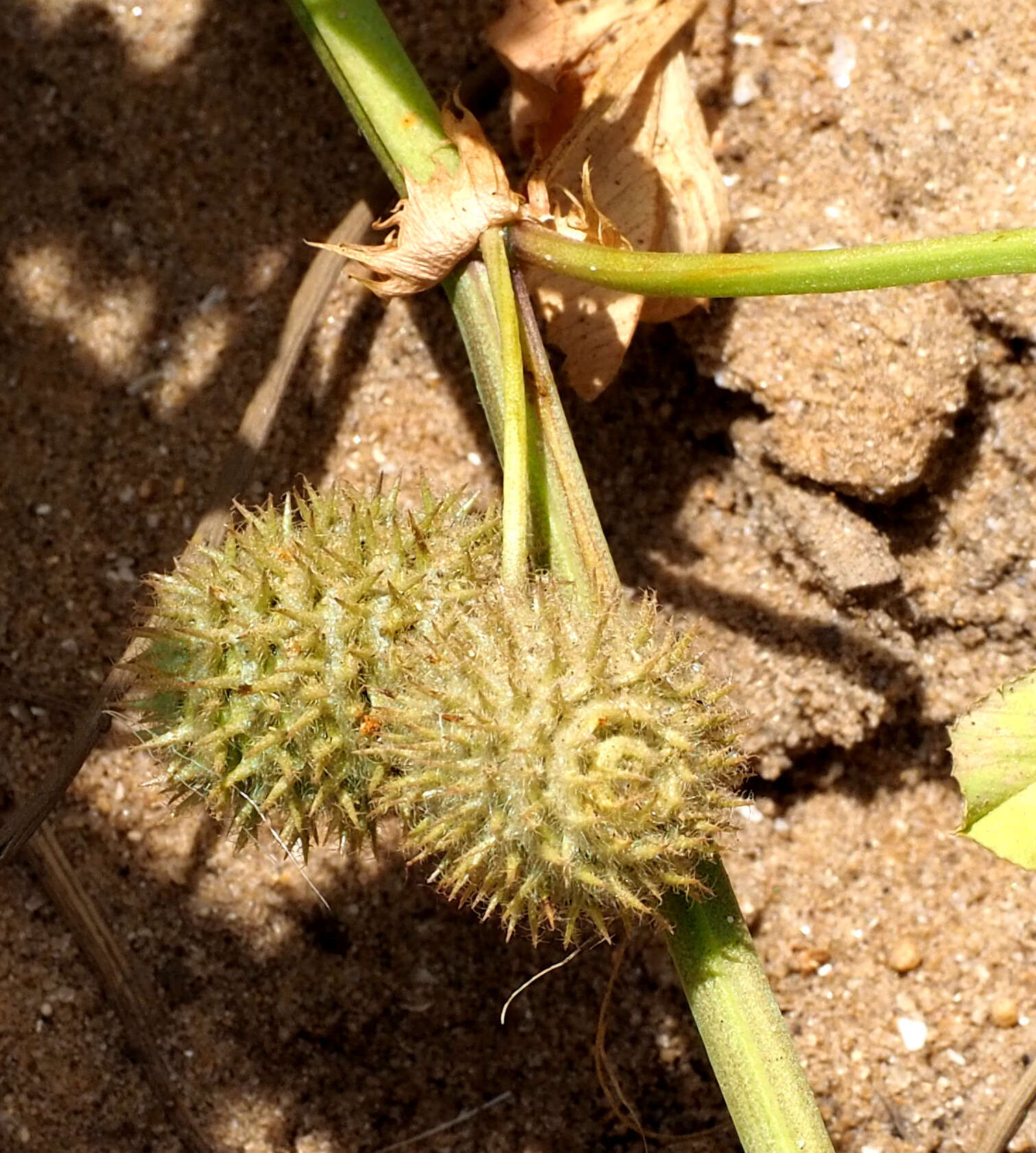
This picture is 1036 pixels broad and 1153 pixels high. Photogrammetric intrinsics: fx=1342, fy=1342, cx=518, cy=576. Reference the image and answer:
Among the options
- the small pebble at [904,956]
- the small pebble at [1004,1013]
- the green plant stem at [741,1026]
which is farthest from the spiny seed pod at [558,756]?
the small pebble at [1004,1013]

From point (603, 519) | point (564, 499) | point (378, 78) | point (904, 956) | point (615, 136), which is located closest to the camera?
point (564, 499)

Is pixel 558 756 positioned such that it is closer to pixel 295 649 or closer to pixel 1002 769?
pixel 295 649

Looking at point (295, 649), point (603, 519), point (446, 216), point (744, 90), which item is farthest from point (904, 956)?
point (744, 90)

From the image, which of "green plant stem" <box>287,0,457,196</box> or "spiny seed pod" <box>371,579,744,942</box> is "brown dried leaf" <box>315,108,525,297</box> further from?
"spiny seed pod" <box>371,579,744,942</box>

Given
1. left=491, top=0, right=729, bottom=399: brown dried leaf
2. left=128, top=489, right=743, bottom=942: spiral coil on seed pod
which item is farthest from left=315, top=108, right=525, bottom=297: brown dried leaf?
left=128, top=489, right=743, bottom=942: spiral coil on seed pod

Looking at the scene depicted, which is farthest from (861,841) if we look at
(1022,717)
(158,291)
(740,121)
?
(158,291)

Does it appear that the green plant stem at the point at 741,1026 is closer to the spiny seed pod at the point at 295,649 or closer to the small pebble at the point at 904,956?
the spiny seed pod at the point at 295,649
